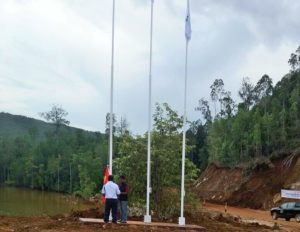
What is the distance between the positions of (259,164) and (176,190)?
50616 mm

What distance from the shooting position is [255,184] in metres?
71.6

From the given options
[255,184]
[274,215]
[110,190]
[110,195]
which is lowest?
[274,215]

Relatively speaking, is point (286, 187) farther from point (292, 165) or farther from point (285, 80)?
point (285, 80)

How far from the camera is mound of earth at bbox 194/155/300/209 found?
66.6 metres

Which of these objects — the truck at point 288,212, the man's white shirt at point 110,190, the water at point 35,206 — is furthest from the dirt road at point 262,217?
the water at point 35,206

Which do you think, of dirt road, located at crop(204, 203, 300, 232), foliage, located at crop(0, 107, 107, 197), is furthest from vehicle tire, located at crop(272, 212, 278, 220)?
foliage, located at crop(0, 107, 107, 197)

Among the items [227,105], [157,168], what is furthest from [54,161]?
[157,168]

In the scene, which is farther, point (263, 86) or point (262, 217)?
point (263, 86)

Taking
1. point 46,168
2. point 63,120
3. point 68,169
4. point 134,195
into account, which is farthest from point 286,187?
point 63,120

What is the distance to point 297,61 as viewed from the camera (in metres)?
98.8

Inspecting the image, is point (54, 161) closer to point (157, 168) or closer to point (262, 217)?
point (262, 217)

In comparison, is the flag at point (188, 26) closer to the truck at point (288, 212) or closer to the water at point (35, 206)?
the water at point (35, 206)

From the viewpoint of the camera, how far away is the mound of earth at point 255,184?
66.6 m

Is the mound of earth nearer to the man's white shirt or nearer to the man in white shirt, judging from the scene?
the man in white shirt
